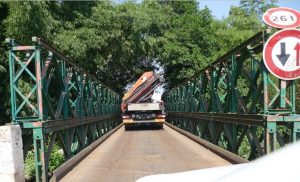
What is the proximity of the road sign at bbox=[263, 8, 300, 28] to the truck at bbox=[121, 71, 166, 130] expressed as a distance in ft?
57.6

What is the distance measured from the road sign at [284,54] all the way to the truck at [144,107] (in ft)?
57.2

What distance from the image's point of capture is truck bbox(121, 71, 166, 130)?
23.9m

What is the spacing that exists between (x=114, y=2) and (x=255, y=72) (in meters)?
30.0

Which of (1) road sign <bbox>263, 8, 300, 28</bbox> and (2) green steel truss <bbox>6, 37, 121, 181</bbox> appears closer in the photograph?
(1) road sign <bbox>263, 8, 300, 28</bbox>

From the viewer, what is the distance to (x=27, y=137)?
7898mm

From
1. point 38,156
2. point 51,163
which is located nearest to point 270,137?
point 38,156

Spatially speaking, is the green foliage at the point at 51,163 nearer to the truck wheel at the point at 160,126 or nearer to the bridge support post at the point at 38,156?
the bridge support post at the point at 38,156

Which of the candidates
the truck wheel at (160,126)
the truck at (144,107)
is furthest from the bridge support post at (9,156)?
the truck wheel at (160,126)

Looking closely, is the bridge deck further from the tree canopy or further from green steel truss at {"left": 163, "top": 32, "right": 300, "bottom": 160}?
the tree canopy

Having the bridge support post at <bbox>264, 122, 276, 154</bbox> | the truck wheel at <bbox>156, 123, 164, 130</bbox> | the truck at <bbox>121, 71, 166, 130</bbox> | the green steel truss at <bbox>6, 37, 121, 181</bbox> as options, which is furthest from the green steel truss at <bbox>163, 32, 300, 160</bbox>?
the truck wheel at <bbox>156, 123, 164, 130</bbox>

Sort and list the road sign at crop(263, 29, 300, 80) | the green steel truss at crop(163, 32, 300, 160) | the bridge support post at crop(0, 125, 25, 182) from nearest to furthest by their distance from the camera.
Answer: the bridge support post at crop(0, 125, 25, 182)
the road sign at crop(263, 29, 300, 80)
the green steel truss at crop(163, 32, 300, 160)

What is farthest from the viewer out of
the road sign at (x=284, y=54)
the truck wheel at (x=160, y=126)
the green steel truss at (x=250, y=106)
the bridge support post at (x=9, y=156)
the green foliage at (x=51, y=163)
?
the truck wheel at (x=160, y=126)

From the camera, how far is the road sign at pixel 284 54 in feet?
20.9

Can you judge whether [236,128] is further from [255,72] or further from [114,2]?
[114,2]
